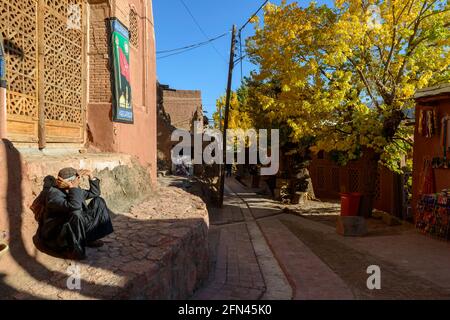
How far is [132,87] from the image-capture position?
29.6 feet

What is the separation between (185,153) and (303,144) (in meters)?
17.2

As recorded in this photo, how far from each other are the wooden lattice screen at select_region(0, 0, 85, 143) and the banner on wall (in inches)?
24.6

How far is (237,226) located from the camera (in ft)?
38.2

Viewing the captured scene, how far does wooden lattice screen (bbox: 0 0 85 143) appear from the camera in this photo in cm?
520

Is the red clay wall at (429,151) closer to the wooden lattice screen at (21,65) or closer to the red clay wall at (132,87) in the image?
the red clay wall at (132,87)

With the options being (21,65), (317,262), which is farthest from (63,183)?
(317,262)

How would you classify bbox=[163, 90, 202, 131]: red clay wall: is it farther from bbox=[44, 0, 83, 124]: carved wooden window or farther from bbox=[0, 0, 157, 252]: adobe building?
bbox=[44, 0, 83, 124]: carved wooden window

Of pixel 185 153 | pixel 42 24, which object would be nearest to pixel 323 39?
pixel 42 24

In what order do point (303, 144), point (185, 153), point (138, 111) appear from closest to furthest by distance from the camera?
point (138, 111) < point (303, 144) < point (185, 153)

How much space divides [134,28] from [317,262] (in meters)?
7.32

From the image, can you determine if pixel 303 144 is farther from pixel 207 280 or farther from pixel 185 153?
pixel 185 153

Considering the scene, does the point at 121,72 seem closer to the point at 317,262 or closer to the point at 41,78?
the point at 41,78

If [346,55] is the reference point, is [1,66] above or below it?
below

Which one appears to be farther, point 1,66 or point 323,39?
point 323,39
